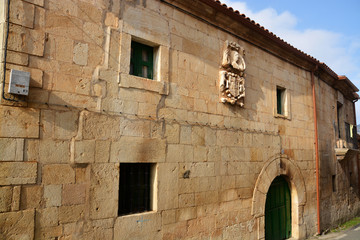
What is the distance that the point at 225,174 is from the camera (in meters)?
5.66

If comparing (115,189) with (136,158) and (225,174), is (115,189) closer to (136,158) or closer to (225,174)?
(136,158)

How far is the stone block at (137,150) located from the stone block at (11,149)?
47.4 inches

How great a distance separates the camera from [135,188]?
4512mm

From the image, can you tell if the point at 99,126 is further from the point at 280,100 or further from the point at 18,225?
the point at 280,100

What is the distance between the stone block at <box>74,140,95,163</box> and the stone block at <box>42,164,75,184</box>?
0.17 metres

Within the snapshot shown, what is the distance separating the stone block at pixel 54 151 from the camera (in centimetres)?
352

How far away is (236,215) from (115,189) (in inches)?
116

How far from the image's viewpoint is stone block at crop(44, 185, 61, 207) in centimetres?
350

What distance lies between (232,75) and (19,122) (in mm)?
4227

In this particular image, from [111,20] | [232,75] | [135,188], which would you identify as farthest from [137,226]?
[232,75]

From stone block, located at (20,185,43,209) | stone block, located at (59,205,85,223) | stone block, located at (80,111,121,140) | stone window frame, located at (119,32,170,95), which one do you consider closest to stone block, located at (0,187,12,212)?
stone block, located at (20,185,43,209)

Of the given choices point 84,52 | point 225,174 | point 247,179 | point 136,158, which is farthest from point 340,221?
point 84,52

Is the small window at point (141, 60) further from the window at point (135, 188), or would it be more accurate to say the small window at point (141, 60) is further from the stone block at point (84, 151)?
the window at point (135, 188)

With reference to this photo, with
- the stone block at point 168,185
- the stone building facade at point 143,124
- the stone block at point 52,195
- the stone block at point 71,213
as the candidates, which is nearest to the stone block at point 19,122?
the stone building facade at point 143,124
